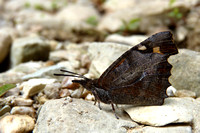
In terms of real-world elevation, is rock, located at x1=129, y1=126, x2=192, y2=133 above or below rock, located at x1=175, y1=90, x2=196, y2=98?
above

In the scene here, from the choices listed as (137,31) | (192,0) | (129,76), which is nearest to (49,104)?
(129,76)

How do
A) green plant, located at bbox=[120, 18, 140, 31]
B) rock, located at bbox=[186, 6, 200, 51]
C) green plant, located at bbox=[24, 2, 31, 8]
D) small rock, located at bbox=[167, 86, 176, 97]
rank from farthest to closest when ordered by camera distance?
green plant, located at bbox=[24, 2, 31, 8]
green plant, located at bbox=[120, 18, 140, 31]
rock, located at bbox=[186, 6, 200, 51]
small rock, located at bbox=[167, 86, 176, 97]

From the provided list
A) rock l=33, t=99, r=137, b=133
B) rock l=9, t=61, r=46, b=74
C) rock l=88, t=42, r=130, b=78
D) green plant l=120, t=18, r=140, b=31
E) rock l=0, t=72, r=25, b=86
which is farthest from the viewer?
green plant l=120, t=18, r=140, b=31

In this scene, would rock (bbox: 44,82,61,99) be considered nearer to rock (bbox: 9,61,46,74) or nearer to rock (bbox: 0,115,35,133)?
rock (bbox: 0,115,35,133)

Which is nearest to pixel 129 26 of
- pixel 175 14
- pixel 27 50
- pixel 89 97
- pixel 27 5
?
pixel 175 14

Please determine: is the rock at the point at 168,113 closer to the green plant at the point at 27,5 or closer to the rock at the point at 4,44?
the rock at the point at 4,44

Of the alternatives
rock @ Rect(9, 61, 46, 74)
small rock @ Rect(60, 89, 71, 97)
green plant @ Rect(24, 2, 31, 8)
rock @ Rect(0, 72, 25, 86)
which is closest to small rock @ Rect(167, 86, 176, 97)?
small rock @ Rect(60, 89, 71, 97)
